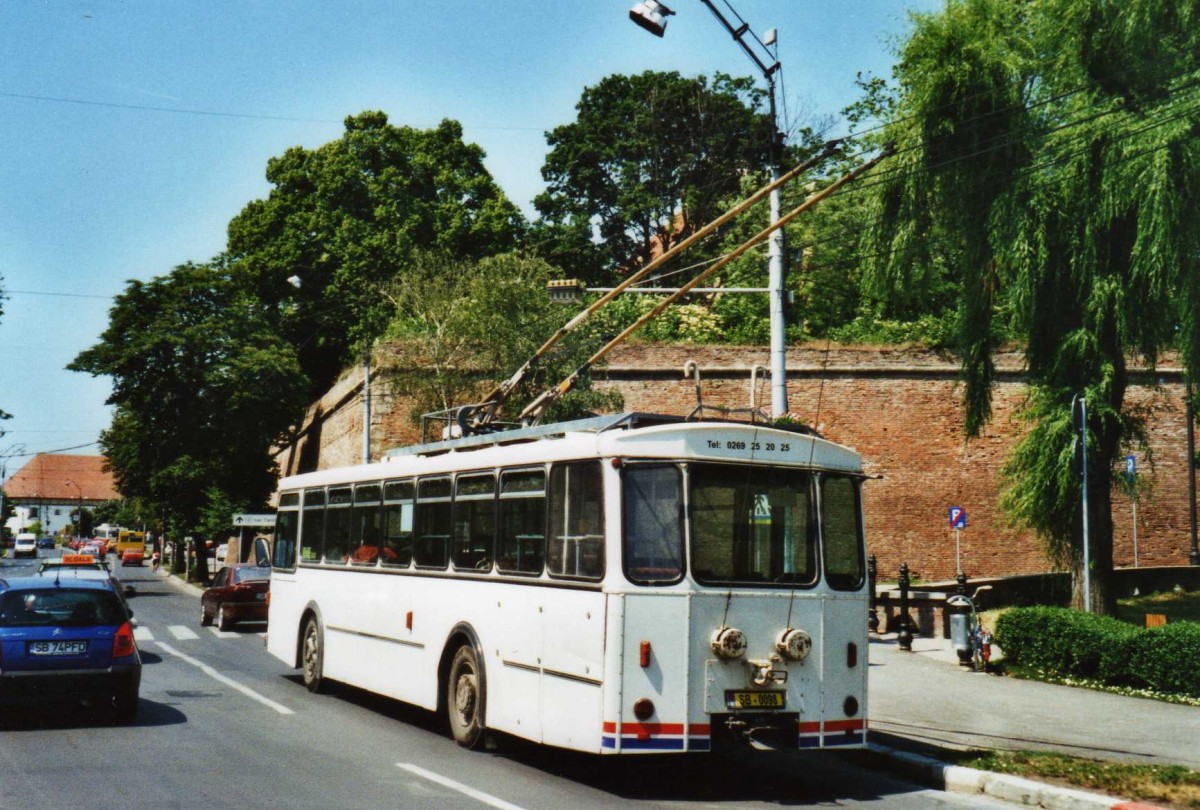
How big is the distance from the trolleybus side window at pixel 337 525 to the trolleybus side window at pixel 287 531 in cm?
147

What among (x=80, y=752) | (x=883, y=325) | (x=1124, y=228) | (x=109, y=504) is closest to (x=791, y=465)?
(x=80, y=752)

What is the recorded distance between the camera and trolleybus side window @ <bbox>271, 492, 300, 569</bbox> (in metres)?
18.2

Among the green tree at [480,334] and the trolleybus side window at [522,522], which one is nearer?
the trolleybus side window at [522,522]

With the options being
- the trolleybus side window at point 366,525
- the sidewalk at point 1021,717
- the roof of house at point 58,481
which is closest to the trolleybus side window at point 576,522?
the sidewalk at point 1021,717

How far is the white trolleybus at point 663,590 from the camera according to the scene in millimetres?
10016

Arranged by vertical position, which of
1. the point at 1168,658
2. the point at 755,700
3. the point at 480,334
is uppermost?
the point at 480,334

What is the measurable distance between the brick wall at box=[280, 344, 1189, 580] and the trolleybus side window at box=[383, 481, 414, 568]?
22647 mm

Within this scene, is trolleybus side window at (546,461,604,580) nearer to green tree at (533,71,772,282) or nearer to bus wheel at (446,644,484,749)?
bus wheel at (446,644,484,749)

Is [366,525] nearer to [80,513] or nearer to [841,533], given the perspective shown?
[841,533]

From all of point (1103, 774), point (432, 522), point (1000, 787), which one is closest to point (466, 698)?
point (432, 522)

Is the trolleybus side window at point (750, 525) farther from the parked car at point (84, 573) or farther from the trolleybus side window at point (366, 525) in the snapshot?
the parked car at point (84, 573)

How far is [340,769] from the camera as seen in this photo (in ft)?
35.6

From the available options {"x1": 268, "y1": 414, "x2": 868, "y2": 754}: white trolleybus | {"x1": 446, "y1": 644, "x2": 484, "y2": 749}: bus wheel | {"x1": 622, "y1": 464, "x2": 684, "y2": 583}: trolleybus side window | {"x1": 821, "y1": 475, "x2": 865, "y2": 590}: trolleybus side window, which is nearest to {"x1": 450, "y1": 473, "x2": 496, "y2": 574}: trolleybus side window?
{"x1": 268, "y1": 414, "x2": 868, "y2": 754}: white trolleybus

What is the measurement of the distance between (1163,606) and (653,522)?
24.0m
